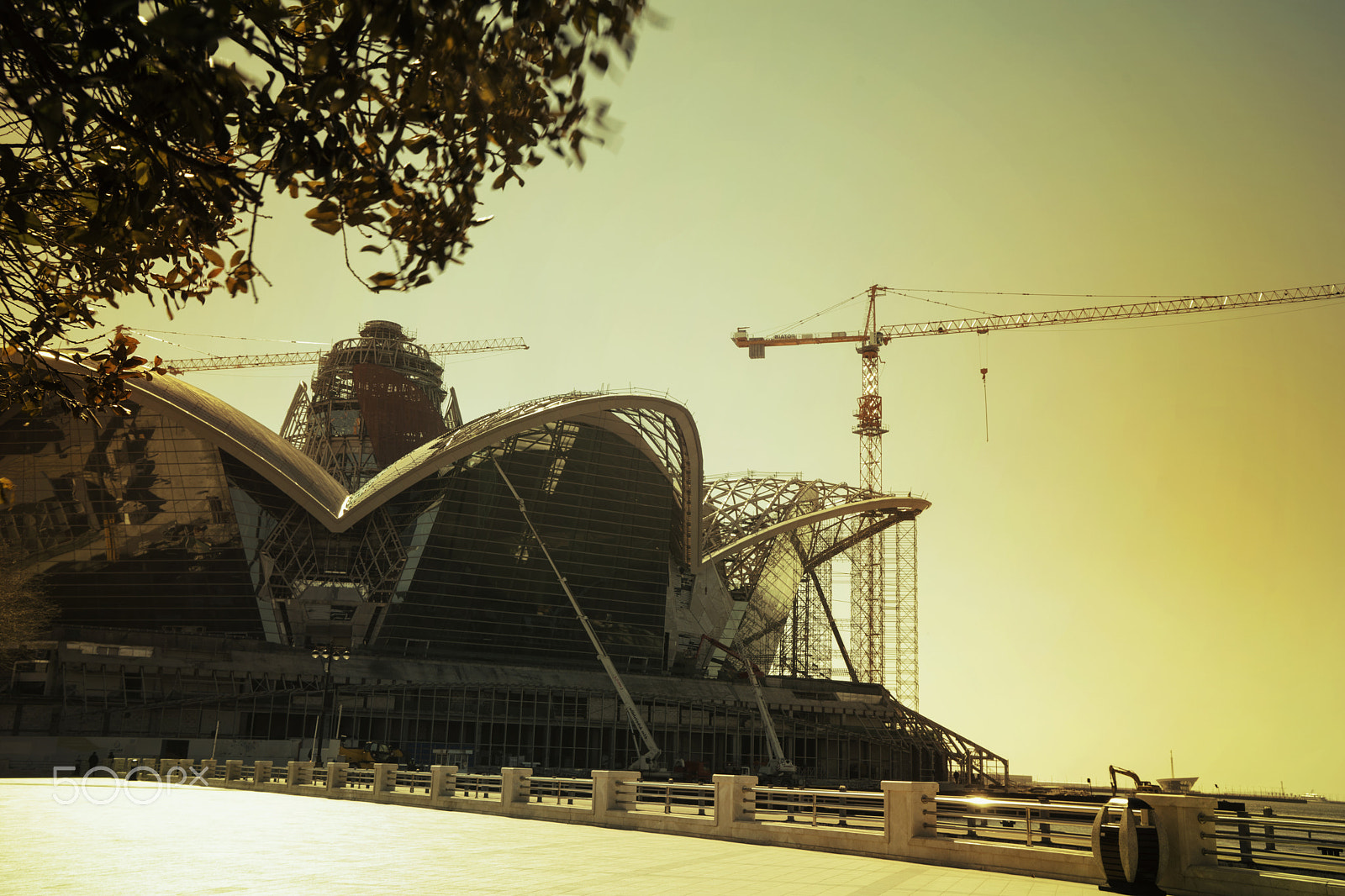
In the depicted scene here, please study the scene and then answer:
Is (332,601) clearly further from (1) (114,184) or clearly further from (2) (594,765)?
(1) (114,184)

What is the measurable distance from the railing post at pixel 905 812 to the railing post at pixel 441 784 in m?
20.2

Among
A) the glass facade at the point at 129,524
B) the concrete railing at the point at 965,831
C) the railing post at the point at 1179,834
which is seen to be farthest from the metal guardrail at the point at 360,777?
the railing post at the point at 1179,834

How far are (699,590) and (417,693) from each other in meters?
29.1

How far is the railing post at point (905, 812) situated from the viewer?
20.9 metres

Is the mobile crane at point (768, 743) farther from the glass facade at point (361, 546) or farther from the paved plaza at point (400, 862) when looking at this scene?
the paved plaza at point (400, 862)

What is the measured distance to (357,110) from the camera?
6.77m

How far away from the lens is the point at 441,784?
3706 cm

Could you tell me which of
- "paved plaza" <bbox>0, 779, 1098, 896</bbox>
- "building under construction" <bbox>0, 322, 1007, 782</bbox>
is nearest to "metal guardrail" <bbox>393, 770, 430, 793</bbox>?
"paved plaza" <bbox>0, 779, 1098, 896</bbox>

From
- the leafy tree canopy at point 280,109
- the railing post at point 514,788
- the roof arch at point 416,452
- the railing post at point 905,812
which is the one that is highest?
the roof arch at point 416,452

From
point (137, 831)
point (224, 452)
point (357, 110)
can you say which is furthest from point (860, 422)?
point (357, 110)

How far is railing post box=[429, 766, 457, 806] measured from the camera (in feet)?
119

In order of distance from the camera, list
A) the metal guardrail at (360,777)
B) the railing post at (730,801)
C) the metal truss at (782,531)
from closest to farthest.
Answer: the railing post at (730,801) < the metal guardrail at (360,777) < the metal truss at (782,531)

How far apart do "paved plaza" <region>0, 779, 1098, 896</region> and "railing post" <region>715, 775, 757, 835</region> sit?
108 cm

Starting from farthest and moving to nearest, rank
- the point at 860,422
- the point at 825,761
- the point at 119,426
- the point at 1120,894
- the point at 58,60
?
1. the point at 860,422
2. the point at 825,761
3. the point at 119,426
4. the point at 1120,894
5. the point at 58,60
